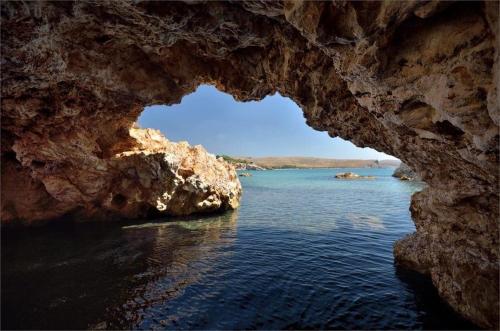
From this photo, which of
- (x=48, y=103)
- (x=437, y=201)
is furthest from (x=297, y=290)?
(x=48, y=103)

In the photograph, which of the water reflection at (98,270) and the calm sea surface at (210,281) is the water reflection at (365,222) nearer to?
the calm sea surface at (210,281)

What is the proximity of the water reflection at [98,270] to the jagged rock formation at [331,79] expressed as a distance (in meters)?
6.97

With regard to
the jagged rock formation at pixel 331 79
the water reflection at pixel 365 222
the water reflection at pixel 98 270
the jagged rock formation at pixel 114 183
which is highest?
the jagged rock formation at pixel 331 79

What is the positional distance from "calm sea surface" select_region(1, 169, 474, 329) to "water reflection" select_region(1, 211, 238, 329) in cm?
5

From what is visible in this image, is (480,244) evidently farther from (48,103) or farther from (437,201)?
(48,103)

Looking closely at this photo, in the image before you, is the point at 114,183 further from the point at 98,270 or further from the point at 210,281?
the point at 210,281

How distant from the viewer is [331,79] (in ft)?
39.7

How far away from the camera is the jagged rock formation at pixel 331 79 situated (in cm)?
615

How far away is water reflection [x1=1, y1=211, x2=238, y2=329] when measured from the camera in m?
9.65

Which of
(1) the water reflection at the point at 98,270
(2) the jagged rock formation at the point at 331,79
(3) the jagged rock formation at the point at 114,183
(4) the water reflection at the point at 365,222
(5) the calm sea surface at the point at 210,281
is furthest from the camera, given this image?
(4) the water reflection at the point at 365,222

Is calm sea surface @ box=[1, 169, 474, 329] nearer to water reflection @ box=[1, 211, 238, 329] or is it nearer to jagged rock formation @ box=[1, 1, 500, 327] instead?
water reflection @ box=[1, 211, 238, 329]

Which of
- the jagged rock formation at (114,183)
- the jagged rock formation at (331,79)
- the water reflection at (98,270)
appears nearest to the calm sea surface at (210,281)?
the water reflection at (98,270)

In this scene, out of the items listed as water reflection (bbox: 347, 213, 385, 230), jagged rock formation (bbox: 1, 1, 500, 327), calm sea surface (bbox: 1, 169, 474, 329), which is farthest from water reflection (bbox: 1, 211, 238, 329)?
water reflection (bbox: 347, 213, 385, 230)

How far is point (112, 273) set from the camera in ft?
42.4
